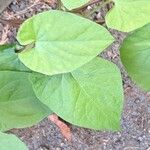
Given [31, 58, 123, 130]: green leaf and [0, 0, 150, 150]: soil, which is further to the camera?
[0, 0, 150, 150]: soil

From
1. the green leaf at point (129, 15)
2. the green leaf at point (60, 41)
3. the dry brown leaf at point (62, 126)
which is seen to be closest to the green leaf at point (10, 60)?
the green leaf at point (60, 41)

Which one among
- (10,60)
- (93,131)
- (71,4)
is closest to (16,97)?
(10,60)

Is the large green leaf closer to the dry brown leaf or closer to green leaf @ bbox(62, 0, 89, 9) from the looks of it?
green leaf @ bbox(62, 0, 89, 9)

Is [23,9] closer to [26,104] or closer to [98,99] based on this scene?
[26,104]

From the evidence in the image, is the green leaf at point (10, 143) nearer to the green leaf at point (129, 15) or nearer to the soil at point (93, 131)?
the green leaf at point (129, 15)

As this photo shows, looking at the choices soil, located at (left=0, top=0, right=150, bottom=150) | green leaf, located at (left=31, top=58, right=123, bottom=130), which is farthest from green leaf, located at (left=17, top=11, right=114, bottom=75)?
soil, located at (left=0, top=0, right=150, bottom=150)

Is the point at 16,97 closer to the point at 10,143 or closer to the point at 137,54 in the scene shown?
the point at 10,143
